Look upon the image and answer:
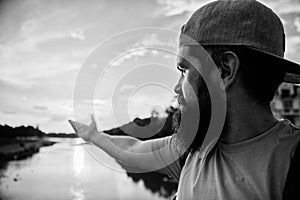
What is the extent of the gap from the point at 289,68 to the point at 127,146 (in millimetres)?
344

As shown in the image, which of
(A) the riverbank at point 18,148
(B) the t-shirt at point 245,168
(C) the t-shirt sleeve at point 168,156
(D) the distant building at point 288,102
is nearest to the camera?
(B) the t-shirt at point 245,168

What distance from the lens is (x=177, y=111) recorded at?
57 cm

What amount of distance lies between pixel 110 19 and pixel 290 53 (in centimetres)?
125

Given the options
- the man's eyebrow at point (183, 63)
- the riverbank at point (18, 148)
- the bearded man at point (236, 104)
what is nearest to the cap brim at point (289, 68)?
the bearded man at point (236, 104)

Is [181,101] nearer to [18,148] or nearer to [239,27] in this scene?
[239,27]

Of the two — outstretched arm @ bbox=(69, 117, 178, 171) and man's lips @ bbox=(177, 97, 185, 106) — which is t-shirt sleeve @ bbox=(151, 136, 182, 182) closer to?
outstretched arm @ bbox=(69, 117, 178, 171)

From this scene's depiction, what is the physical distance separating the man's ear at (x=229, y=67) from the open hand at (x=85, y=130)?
30 cm

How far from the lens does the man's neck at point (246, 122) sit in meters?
0.51

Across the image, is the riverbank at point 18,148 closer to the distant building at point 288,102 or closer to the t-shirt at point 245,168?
the t-shirt at point 245,168

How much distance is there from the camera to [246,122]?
0.52 metres

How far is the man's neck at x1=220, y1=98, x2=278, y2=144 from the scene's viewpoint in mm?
508

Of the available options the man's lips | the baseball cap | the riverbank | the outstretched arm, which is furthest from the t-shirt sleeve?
the riverbank

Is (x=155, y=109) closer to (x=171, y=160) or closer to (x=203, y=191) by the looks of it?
(x=171, y=160)

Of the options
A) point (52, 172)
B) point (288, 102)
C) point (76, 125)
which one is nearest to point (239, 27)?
point (76, 125)
